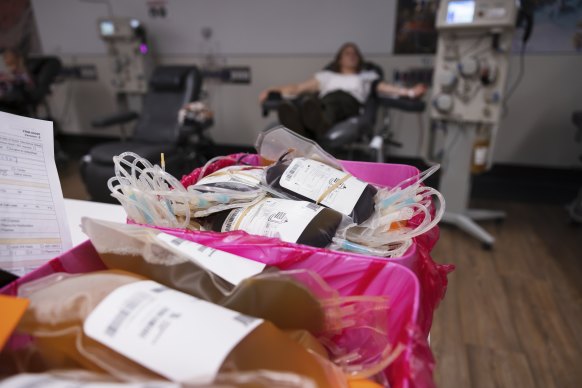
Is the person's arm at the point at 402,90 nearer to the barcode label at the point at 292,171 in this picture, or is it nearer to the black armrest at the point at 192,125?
the black armrest at the point at 192,125

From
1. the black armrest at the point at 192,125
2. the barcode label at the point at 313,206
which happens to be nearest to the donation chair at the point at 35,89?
the black armrest at the point at 192,125

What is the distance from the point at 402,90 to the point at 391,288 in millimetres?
2060

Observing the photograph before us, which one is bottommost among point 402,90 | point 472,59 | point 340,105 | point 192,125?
point 192,125

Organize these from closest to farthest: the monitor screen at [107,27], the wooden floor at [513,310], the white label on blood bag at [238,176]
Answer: the white label on blood bag at [238,176]
the wooden floor at [513,310]
the monitor screen at [107,27]

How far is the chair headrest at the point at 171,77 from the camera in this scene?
2.64 m

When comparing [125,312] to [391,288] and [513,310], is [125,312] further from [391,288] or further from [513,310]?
[513,310]

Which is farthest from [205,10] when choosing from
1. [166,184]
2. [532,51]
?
[166,184]

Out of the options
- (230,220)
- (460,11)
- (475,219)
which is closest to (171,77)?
(460,11)

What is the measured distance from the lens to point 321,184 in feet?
1.78

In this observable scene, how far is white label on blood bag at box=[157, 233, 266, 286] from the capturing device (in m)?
0.38

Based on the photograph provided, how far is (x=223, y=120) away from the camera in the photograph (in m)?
3.49

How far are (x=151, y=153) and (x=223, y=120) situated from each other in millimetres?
1426

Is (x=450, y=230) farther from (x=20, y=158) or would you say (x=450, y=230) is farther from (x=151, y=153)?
(x=20, y=158)

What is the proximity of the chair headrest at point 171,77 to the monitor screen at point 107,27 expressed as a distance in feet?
2.52
